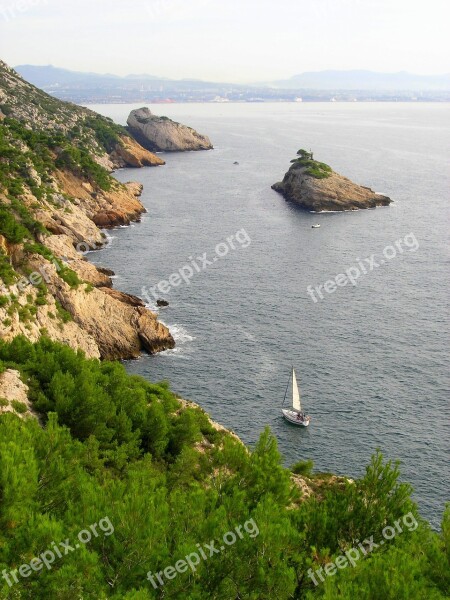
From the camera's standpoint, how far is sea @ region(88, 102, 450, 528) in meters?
60.4

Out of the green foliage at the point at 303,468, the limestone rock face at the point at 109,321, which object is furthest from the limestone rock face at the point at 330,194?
the green foliage at the point at 303,468

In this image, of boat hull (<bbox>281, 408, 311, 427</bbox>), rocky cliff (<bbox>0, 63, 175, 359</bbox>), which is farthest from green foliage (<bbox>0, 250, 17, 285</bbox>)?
boat hull (<bbox>281, 408, 311, 427</bbox>)

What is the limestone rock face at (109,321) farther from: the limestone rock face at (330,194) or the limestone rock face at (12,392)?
the limestone rock face at (330,194)

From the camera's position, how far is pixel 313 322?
85.1m

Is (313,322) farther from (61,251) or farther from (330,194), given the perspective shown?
(330,194)

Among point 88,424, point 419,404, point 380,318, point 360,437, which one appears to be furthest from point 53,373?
point 380,318

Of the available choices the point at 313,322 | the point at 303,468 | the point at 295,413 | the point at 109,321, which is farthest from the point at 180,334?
the point at 303,468

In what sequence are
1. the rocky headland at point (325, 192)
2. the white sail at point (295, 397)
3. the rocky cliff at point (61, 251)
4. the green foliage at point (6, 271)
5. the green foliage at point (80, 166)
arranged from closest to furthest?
the white sail at point (295, 397)
the green foliage at point (6, 271)
the rocky cliff at point (61, 251)
the green foliage at point (80, 166)
the rocky headland at point (325, 192)

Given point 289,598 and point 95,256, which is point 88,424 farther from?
point 95,256

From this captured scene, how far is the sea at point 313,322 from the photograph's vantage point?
60438 mm

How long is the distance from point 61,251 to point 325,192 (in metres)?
87.7

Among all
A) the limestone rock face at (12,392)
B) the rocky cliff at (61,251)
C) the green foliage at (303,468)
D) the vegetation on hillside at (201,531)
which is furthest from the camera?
the rocky cliff at (61,251)

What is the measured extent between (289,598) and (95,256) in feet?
309

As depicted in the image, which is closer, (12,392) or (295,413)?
(12,392)
